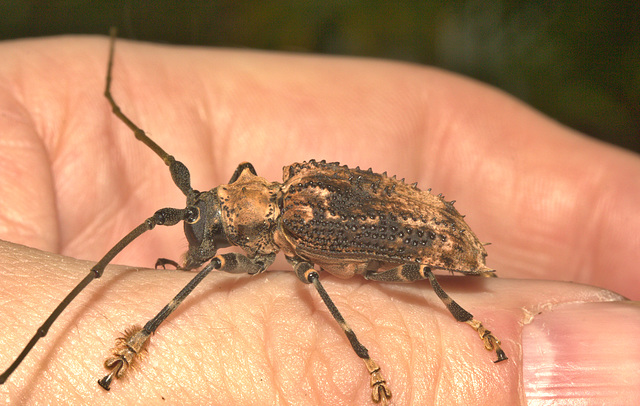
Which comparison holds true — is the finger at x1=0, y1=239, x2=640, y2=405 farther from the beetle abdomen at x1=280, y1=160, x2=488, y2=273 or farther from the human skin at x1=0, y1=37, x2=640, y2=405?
the beetle abdomen at x1=280, y1=160, x2=488, y2=273

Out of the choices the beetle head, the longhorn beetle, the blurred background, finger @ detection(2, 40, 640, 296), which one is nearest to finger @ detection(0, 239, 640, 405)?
the longhorn beetle

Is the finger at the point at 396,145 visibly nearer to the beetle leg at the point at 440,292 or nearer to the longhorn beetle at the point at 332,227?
the longhorn beetle at the point at 332,227

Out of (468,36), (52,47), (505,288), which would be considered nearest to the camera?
(505,288)

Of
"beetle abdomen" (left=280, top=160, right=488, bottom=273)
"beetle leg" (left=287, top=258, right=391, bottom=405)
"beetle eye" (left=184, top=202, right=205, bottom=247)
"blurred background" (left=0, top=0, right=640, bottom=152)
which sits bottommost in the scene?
"beetle leg" (left=287, top=258, right=391, bottom=405)

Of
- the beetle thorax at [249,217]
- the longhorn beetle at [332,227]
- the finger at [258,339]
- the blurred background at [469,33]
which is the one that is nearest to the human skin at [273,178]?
the finger at [258,339]

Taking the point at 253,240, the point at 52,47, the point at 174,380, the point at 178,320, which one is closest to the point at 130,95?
the point at 52,47

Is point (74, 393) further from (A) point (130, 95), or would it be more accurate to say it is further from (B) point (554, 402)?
(A) point (130, 95)

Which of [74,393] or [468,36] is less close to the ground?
[468,36]
